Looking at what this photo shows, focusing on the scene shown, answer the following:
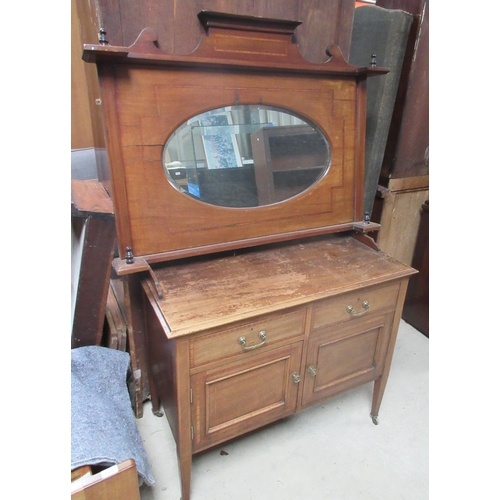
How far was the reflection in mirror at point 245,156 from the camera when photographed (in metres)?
1.19

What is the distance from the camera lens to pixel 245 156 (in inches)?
51.3

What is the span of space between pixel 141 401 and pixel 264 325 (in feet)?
2.67

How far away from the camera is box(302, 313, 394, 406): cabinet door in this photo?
1291 mm

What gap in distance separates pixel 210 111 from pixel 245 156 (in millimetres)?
205

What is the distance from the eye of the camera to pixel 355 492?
1.34 meters

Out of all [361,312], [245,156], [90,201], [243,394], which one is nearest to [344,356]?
[361,312]

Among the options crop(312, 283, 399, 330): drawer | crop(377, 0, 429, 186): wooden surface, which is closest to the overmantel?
crop(312, 283, 399, 330): drawer

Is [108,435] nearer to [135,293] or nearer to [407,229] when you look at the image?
[135,293]

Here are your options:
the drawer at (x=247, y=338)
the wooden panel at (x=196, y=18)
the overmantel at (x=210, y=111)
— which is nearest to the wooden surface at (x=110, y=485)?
the drawer at (x=247, y=338)

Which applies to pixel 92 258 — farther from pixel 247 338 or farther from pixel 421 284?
pixel 421 284

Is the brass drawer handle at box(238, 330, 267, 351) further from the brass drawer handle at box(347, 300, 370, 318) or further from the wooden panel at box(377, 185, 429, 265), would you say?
the wooden panel at box(377, 185, 429, 265)

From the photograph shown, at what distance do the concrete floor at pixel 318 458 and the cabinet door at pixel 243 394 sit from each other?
269 millimetres

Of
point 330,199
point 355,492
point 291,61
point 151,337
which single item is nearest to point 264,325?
point 151,337

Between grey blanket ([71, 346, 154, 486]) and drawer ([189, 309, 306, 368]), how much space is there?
342mm
